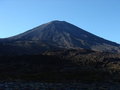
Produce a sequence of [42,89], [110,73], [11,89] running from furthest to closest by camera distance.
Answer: [110,73] → [42,89] → [11,89]

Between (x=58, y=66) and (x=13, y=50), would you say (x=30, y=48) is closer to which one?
(x=13, y=50)

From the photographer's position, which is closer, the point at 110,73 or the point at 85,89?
the point at 85,89

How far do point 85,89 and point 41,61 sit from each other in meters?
56.4

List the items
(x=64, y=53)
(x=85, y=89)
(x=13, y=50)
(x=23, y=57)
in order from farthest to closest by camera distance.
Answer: (x=13, y=50)
(x=64, y=53)
(x=23, y=57)
(x=85, y=89)

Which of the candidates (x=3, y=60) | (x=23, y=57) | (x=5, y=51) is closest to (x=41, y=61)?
(x=23, y=57)

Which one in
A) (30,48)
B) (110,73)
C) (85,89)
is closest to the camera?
(85,89)

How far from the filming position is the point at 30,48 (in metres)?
148

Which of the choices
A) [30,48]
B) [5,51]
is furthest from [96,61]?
[30,48]

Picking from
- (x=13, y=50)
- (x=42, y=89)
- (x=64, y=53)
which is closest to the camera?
(x=42, y=89)

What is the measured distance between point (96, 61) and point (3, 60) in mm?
33137

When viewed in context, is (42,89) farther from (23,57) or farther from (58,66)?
(23,57)

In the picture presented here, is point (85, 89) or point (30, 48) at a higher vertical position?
point (30, 48)

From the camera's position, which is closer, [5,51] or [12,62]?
[12,62]

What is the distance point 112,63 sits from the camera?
102 meters
